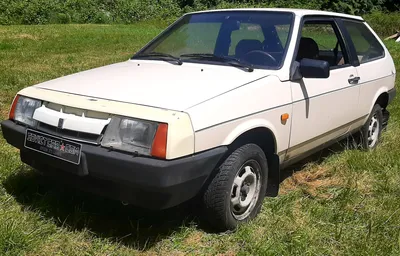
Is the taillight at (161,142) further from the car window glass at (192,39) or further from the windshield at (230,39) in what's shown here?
the car window glass at (192,39)

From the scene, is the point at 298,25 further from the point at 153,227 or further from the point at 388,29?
the point at 388,29

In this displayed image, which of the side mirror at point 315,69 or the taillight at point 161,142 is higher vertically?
the side mirror at point 315,69

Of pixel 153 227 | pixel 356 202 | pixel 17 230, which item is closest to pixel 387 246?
pixel 356 202

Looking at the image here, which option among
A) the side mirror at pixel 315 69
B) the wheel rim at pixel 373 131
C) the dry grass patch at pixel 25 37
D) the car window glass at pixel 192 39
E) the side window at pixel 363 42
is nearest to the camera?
the side mirror at pixel 315 69

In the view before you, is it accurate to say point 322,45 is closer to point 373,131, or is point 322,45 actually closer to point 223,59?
point 373,131

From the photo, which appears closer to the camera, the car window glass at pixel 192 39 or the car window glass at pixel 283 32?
the car window glass at pixel 283 32

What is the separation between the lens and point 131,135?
2510 mm

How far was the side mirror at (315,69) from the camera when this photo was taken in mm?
3221

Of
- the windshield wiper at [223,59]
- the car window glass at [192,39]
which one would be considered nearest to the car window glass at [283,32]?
the windshield wiper at [223,59]

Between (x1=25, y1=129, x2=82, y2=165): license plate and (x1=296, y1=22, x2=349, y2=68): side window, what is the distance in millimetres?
2143

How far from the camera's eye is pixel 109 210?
3.23 m

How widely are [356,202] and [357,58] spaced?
1468 mm

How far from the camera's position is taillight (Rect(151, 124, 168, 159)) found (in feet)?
7.91

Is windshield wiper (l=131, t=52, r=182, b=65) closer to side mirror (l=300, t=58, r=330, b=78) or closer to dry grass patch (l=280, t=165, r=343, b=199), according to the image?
side mirror (l=300, t=58, r=330, b=78)
